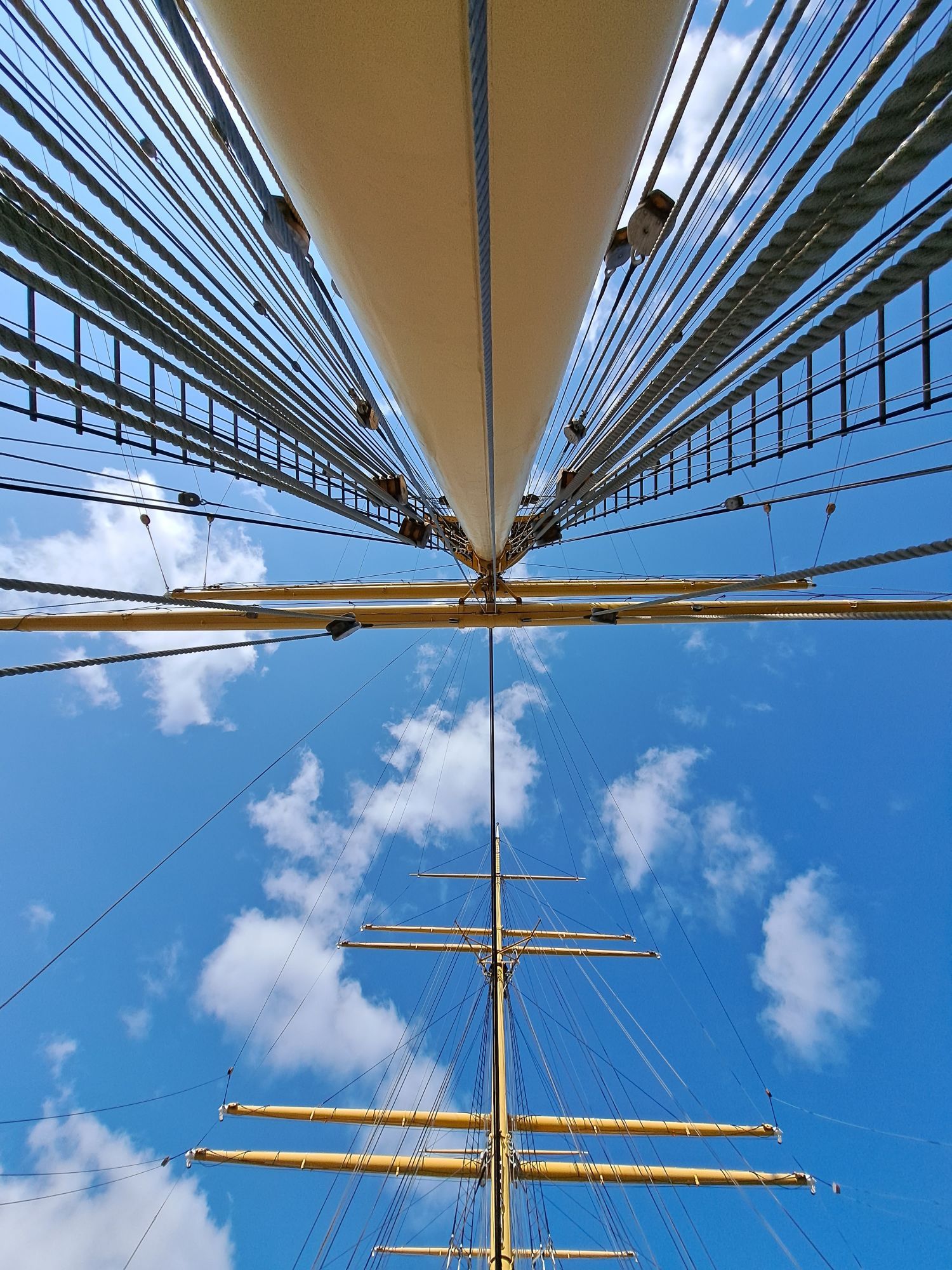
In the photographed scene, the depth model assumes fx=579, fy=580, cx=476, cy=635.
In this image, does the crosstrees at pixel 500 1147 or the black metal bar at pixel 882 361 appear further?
the crosstrees at pixel 500 1147

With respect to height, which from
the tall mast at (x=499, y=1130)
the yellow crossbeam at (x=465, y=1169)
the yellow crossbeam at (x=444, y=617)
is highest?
the yellow crossbeam at (x=444, y=617)

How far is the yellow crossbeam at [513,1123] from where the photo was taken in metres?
9.16

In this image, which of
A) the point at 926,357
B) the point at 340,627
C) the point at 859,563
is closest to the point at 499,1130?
the point at 340,627

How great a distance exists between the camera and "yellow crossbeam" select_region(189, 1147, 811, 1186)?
853 centimetres

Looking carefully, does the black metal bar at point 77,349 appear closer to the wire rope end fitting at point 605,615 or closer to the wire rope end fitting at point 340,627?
the wire rope end fitting at point 340,627

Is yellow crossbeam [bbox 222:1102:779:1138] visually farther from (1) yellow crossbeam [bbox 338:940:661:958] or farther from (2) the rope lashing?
(2) the rope lashing

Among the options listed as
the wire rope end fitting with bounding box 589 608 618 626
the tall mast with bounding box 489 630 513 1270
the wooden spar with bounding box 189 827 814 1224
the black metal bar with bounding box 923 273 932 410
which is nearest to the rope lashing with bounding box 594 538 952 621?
the black metal bar with bounding box 923 273 932 410

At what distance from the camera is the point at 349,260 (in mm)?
1794

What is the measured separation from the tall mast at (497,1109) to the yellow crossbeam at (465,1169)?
4.59ft

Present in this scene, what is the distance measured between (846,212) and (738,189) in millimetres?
1196

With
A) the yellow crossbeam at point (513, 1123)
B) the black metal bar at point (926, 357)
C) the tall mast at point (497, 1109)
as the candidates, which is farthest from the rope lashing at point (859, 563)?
the yellow crossbeam at point (513, 1123)

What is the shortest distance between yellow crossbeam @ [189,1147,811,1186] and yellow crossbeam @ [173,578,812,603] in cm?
857

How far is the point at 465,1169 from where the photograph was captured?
28.1 feet

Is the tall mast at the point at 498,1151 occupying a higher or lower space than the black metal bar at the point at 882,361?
lower
